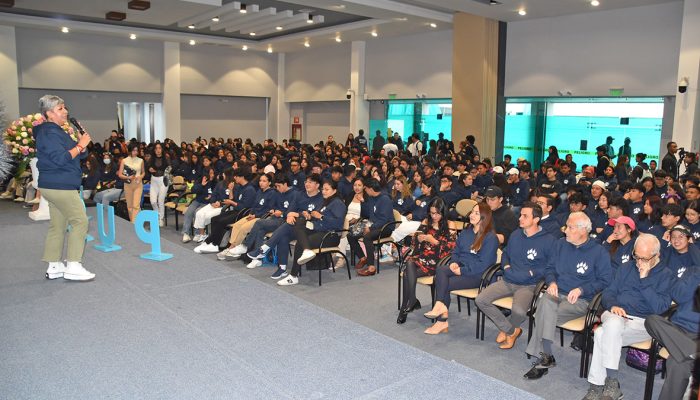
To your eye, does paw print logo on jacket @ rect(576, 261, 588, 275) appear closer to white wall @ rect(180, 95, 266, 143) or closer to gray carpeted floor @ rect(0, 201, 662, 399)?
gray carpeted floor @ rect(0, 201, 662, 399)

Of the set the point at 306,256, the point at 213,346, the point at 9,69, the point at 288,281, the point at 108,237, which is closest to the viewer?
the point at 213,346

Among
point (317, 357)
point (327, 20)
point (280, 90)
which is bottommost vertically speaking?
point (317, 357)

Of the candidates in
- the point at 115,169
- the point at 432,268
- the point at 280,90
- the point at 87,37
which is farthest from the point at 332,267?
the point at 280,90

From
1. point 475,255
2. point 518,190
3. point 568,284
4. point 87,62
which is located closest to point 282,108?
point 87,62

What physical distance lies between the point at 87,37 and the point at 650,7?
1742 cm

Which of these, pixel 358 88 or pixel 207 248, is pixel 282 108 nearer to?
pixel 358 88

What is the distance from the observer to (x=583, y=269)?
477cm

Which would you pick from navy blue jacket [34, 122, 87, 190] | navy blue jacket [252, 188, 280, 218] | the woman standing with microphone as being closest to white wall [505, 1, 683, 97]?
navy blue jacket [252, 188, 280, 218]

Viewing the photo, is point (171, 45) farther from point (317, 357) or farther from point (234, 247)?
A: point (317, 357)

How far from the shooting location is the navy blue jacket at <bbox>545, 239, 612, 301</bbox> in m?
4.71

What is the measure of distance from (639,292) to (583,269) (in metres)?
0.50

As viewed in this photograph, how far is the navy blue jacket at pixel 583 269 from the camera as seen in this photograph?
4711mm

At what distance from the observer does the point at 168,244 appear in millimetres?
6449

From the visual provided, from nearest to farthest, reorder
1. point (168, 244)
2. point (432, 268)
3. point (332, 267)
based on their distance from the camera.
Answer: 1. point (432, 268)
2. point (168, 244)
3. point (332, 267)
